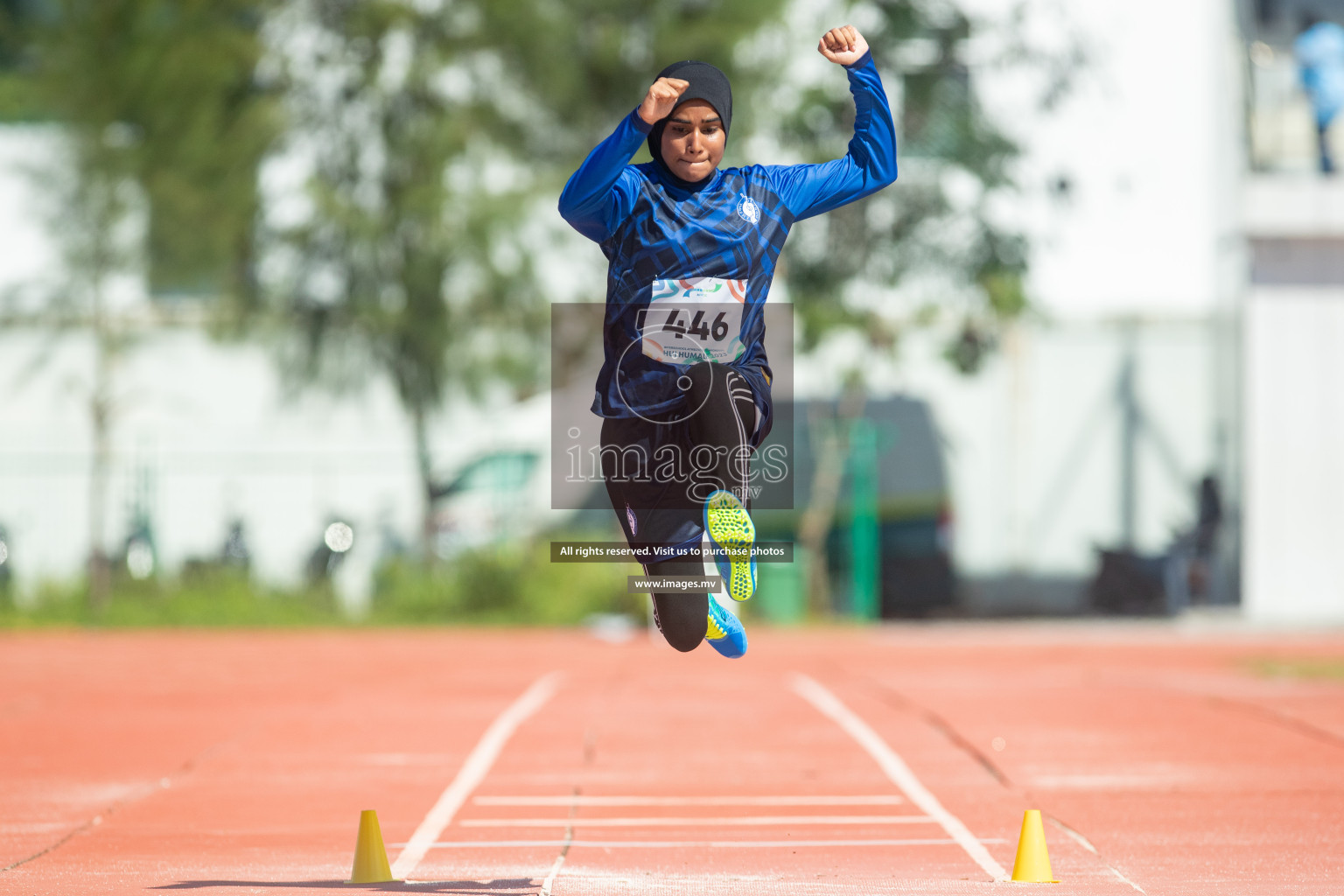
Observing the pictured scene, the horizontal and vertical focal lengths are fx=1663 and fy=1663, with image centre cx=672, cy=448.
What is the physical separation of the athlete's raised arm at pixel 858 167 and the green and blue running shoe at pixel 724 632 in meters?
1.41

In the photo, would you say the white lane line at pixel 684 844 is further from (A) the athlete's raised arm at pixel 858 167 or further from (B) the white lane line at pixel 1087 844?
(A) the athlete's raised arm at pixel 858 167

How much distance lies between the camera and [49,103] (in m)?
19.7

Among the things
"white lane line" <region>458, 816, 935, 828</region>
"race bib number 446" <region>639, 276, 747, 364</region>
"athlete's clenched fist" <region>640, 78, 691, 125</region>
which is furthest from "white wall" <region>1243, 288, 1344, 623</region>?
"athlete's clenched fist" <region>640, 78, 691, 125</region>

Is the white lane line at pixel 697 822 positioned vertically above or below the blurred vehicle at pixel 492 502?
below

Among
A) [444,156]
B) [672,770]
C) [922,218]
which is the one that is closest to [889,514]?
[922,218]

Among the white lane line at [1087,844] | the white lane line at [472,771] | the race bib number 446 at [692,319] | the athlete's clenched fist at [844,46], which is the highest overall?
the athlete's clenched fist at [844,46]

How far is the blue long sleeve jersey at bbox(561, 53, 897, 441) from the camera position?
5.51 meters

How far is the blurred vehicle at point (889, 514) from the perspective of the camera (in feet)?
63.4

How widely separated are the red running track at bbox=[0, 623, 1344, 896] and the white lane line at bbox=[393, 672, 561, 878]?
1.3 inches

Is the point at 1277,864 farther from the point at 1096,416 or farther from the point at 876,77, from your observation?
the point at 1096,416

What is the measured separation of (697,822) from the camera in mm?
8172

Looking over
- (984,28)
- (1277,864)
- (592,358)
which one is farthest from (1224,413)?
(1277,864)

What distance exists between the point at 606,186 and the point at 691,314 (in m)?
0.52

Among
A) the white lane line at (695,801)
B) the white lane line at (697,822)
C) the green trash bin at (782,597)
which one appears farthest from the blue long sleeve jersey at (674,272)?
the green trash bin at (782,597)
